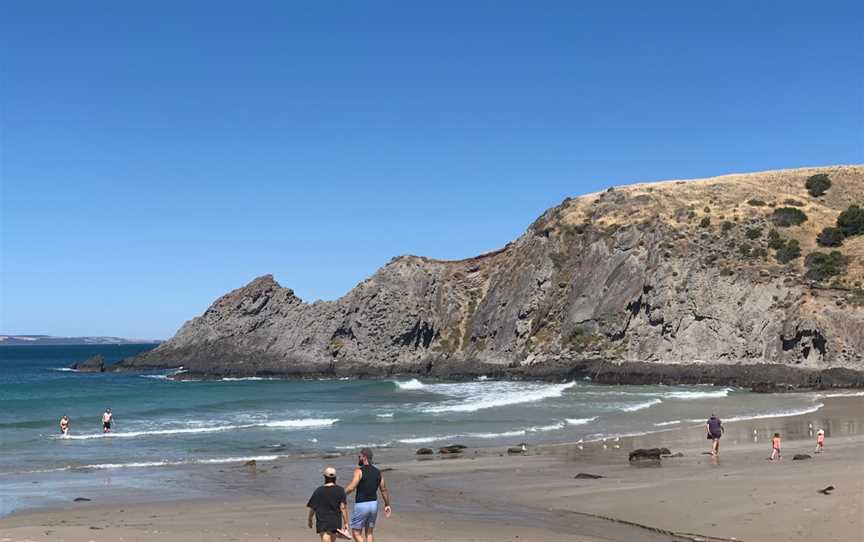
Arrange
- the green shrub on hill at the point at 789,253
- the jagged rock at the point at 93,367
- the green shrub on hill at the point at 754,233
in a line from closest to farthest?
the green shrub on hill at the point at 789,253
the green shrub on hill at the point at 754,233
the jagged rock at the point at 93,367

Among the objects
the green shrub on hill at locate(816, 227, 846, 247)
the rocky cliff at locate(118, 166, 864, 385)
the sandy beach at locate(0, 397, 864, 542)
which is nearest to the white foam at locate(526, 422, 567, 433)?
the sandy beach at locate(0, 397, 864, 542)

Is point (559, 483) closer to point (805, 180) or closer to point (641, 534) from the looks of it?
point (641, 534)

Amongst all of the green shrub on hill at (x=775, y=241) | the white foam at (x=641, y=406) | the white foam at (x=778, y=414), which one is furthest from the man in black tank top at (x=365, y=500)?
the green shrub on hill at (x=775, y=241)

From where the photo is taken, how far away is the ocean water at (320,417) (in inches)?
1142

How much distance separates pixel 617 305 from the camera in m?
68.5

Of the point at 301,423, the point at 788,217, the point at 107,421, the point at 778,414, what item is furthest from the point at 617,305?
the point at 107,421

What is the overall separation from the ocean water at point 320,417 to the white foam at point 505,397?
0.24ft

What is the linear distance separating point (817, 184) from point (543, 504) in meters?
78.0

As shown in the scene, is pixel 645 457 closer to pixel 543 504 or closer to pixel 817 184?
pixel 543 504

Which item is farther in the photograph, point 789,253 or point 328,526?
point 789,253

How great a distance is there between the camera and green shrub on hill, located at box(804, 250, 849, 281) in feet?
204

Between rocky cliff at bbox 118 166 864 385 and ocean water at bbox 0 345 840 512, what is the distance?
6.03m

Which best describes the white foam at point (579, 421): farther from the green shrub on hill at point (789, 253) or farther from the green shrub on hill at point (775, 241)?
the green shrub on hill at point (775, 241)

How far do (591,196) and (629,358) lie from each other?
25.6 metres
